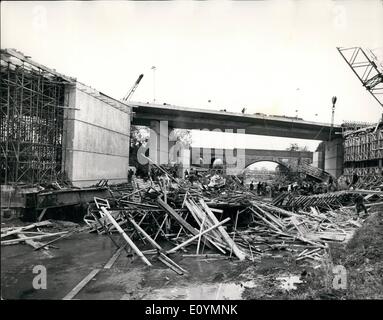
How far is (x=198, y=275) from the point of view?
8.47m

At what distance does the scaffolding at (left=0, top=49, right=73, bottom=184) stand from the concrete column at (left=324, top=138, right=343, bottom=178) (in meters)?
34.6

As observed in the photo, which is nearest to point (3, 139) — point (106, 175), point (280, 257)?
point (106, 175)

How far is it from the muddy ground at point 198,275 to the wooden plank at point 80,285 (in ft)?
0.32

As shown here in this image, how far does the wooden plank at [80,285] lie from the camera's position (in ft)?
22.0

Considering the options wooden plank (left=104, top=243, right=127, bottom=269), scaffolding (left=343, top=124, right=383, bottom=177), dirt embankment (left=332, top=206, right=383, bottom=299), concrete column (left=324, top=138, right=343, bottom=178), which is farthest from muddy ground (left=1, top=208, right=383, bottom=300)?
concrete column (left=324, top=138, right=343, bottom=178)

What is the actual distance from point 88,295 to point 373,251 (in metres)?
7.12

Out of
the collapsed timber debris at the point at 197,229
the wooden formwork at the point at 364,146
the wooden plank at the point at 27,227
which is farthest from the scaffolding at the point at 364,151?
the wooden plank at the point at 27,227

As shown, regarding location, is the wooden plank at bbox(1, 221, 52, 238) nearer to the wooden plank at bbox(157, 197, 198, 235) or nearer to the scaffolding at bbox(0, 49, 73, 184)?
the scaffolding at bbox(0, 49, 73, 184)

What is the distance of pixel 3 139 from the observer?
56.1ft

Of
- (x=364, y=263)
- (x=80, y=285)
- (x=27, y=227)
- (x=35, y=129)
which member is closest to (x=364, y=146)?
(x=364, y=263)

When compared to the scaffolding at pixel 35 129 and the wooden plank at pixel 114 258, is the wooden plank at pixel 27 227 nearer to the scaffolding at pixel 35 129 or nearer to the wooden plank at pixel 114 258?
the wooden plank at pixel 114 258

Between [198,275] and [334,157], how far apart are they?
3939 cm
